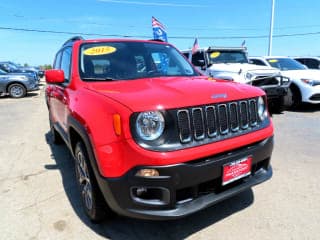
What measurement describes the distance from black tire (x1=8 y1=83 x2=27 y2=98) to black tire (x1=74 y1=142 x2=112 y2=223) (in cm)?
1404

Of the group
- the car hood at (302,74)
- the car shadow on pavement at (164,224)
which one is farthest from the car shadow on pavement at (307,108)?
the car shadow on pavement at (164,224)

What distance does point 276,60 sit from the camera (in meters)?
10.9

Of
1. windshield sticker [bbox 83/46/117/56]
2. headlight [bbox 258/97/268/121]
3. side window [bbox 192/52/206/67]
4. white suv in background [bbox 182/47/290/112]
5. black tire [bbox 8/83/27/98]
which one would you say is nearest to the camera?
headlight [bbox 258/97/268/121]

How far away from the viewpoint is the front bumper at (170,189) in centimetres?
230

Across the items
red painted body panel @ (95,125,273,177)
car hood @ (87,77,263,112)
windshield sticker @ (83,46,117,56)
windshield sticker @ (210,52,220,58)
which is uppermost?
windshield sticker @ (83,46,117,56)

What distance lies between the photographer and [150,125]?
93.2 inches

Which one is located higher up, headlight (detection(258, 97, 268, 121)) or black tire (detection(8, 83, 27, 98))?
headlight (detection(258, 97, 268, 121))

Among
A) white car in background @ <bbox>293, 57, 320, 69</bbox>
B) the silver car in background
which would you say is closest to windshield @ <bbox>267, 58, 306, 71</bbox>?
white car in background @ <bbox>293, 57, 320, 69</bbox>

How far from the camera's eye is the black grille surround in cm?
236

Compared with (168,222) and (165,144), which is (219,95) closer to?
(165,144)

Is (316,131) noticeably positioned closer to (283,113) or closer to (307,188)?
(283,113)

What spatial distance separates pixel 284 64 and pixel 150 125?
9.62 metres

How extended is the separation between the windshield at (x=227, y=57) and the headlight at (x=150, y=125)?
8160 mm

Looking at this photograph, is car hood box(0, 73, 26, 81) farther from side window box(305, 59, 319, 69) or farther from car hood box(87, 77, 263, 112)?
side window box(305, 59, 319, 69)
